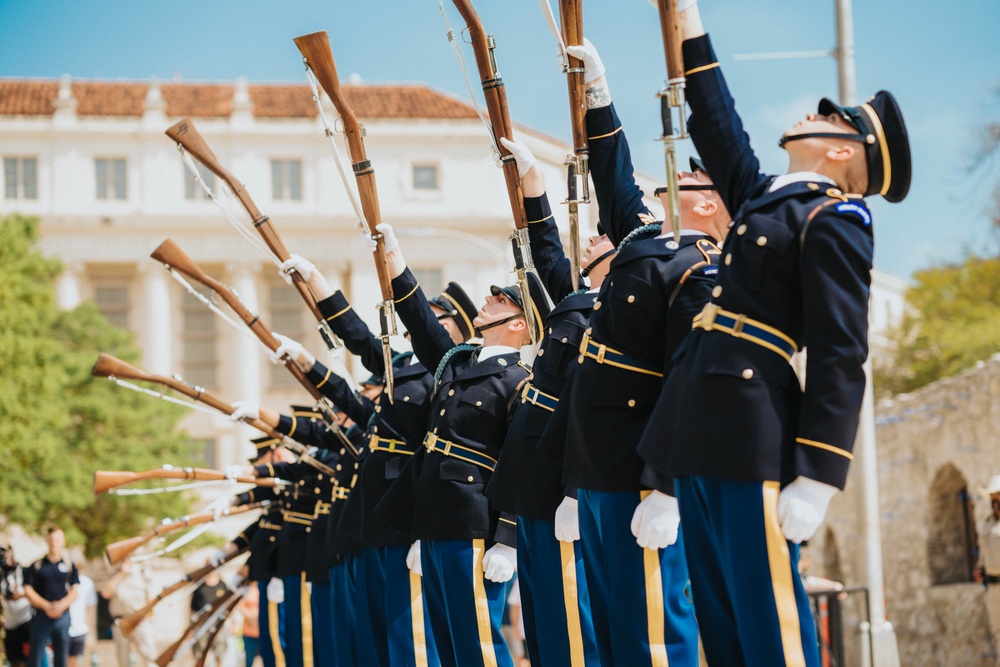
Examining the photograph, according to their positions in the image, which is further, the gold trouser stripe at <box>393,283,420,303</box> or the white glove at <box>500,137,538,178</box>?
the gold trouser stripe at <box>393,283,420,303</box>

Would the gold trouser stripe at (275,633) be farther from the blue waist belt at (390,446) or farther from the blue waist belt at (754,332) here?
the blue waist belt at (754,332)

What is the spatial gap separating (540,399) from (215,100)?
48050 millimetres

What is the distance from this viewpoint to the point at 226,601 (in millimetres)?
13914

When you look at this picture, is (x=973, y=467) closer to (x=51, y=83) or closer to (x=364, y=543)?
(x=364, y=543)

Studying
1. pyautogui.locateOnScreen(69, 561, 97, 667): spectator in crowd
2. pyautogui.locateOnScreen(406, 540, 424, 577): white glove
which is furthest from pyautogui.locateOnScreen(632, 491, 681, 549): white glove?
pyautogui.locateOnScreen(69, 561, 97, 667): spectator in crowd

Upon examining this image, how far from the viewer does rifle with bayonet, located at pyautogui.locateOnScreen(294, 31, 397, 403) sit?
6473 millimetres

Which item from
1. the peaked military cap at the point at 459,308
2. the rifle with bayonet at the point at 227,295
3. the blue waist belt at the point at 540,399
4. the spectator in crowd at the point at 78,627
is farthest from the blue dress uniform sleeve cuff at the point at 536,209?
the spectator in crowd at the point at 78,627

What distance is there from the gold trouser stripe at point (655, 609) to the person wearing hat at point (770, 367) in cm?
52

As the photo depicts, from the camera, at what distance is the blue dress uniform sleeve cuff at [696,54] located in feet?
13.9

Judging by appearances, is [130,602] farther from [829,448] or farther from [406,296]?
[829,448]

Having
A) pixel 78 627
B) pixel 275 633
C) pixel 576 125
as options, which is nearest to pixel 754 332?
pixel 576 125

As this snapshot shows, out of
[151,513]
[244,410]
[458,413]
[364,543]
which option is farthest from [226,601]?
[151,513]

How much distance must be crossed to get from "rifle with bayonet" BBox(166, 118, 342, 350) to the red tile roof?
4177 cm

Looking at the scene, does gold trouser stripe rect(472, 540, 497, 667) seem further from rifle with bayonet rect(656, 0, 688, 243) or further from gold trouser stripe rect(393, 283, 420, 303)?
rifle with bayonet rect(656, 0, 688, 243)
